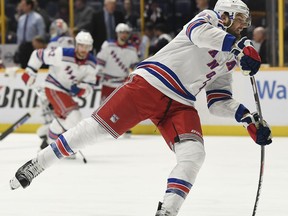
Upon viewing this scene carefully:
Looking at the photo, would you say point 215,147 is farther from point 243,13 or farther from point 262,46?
point 243,13

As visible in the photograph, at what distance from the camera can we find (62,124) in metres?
8.60

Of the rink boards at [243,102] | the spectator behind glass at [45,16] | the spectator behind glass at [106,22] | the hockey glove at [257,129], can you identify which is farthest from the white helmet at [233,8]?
the spectator behind glass at [45,16]

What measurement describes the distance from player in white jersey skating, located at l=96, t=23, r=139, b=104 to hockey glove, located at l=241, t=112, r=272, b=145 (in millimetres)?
5922

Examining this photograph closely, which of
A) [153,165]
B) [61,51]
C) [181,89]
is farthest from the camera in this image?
[61,51]

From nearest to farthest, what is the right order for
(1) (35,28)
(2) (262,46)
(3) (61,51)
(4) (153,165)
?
(4) (153,165), (3) (61,51), (2) (262,46), (1) (35,28)

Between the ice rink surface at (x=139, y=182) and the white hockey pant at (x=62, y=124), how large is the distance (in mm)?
296

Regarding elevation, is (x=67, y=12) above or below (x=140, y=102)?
below

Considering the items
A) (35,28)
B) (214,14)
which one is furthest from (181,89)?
(35,28)

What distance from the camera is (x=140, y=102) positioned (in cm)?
483

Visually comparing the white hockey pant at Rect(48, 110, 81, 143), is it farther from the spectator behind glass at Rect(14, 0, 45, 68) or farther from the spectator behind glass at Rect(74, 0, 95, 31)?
the spectator behind glass at Rect(74, 0, 95, 31)

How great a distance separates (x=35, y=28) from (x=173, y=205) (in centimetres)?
768

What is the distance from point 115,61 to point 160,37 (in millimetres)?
602

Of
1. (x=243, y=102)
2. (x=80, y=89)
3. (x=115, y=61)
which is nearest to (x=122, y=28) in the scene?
(x=115, y=61)

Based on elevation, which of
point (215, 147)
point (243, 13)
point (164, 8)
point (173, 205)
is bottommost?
point (215, 147)
